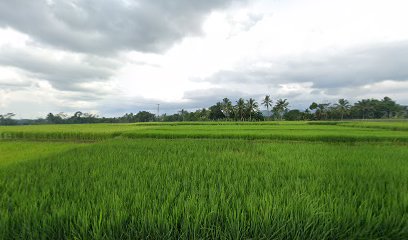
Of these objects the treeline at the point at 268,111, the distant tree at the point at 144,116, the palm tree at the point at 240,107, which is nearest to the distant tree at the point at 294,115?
the treeline at the point at 268,111

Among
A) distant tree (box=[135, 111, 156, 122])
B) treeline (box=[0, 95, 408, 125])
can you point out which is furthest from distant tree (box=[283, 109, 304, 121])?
distant tree (box=[135, 111, 156, 122])

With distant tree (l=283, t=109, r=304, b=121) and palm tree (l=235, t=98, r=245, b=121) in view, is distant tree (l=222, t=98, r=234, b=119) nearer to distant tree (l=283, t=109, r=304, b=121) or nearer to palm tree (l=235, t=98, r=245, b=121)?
palm tree (l=235, t=98, r=245, b=121)

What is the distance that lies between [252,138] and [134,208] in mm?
13361

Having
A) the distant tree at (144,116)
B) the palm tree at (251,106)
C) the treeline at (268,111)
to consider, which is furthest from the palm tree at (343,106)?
the distant tree at (144,116)

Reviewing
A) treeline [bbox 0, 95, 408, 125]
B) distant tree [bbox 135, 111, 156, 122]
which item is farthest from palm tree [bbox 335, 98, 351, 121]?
distant tree [bbox 135, 111, 156, 122]

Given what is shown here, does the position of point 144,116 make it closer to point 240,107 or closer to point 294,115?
point 240,107

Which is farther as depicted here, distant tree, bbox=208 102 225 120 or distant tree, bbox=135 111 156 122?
distant tree, bbox=135 111 156 122

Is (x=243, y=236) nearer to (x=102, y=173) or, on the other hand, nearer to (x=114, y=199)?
(x=114, y=199)

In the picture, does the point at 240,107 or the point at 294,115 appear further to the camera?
the point at 294,115

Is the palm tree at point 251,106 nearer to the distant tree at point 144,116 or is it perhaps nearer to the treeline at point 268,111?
the treeline at point 268,111

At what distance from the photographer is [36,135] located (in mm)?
19016

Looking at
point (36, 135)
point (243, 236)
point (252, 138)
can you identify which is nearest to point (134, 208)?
point (243, 236)

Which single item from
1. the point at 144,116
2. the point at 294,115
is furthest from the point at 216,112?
the point at 144,116

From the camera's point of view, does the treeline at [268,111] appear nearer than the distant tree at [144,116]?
Yes
